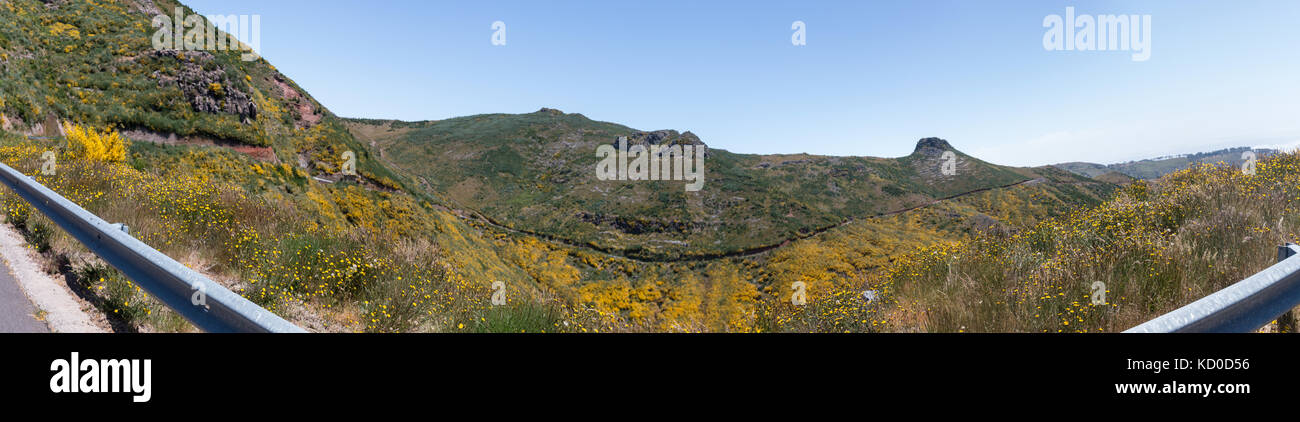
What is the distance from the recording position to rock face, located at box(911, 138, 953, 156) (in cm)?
12531

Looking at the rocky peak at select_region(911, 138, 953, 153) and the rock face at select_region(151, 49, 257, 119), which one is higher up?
the rocky peak at select_region(911, 138, 953, 153)

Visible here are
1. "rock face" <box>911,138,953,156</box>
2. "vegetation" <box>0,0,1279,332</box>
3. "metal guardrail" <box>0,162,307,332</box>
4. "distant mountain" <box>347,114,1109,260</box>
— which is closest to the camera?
"metal guardrail" <box>0,162,307,332</box>

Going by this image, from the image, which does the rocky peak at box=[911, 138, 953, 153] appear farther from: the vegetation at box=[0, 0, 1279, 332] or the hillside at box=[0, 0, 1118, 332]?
the vegetation at box=[0, 0, 1279, 332]

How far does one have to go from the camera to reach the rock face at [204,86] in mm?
20734

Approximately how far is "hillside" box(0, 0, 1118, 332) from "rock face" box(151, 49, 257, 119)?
0.30ft

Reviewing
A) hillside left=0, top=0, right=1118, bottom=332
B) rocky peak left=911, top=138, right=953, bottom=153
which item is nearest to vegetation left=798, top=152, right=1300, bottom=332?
hillside left=0, top=0, right=1118, bottom=332

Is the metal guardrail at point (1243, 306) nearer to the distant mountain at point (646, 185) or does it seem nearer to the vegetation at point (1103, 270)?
the vegetation at point (1103, 270)

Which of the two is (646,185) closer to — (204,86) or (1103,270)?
(204,86)

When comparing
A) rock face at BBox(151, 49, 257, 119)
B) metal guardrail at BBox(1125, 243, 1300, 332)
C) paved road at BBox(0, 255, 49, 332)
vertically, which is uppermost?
rock face at BBox(151, 49, 257, 119)

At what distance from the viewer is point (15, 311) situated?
2658 millimetres
